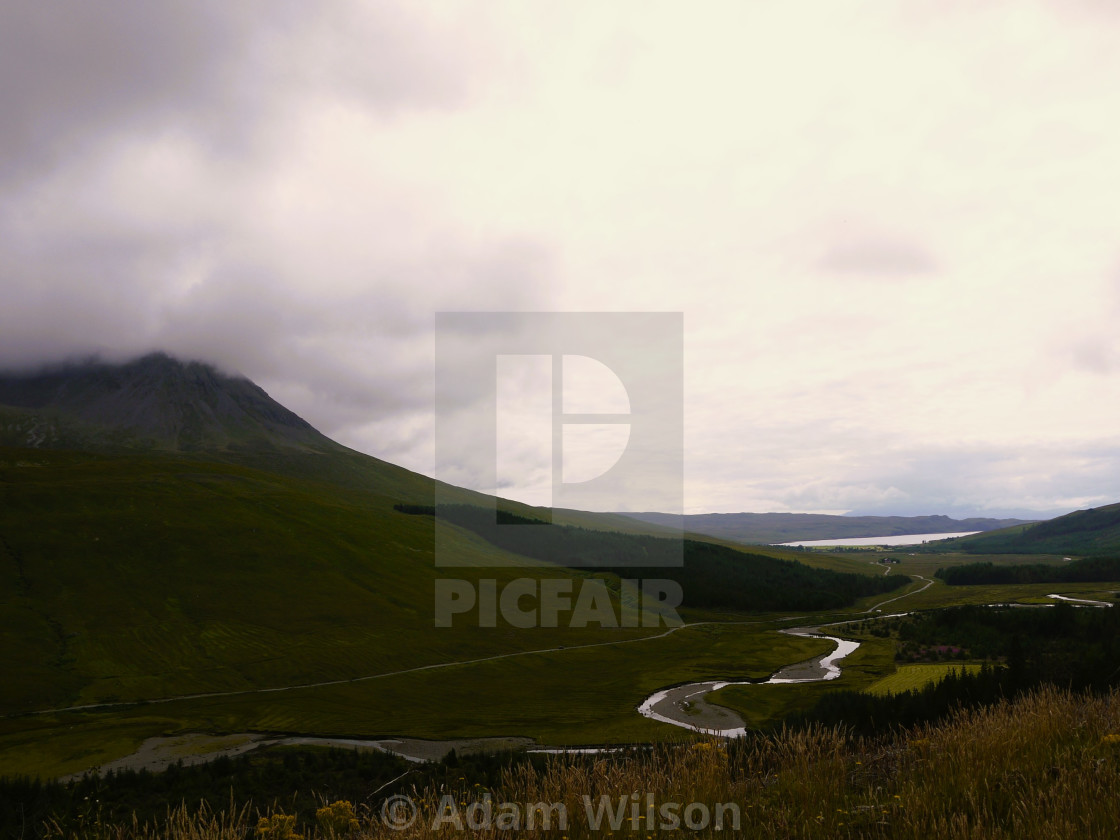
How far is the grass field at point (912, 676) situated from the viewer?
68875 millimetres

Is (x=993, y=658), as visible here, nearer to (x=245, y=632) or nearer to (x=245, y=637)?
(x=245, y=637)

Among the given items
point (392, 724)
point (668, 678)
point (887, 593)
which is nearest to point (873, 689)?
point (668, 678)

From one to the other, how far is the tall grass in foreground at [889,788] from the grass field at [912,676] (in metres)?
64.6

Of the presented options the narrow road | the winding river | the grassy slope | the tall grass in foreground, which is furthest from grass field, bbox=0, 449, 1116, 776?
the tall grass in foreground

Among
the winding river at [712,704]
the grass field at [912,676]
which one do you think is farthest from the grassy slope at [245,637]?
the grass field at [912,676]

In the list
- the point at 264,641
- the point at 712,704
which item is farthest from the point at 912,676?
the point at 264,641

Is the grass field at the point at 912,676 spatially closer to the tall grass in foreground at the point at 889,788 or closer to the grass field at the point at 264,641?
the grass field at the point at 264,641

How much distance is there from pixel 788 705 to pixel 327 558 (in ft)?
308

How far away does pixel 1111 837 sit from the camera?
19.3 feet

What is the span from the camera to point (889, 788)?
8.53 meters

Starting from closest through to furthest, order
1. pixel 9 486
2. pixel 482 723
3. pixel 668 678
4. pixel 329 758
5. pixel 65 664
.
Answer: pixel 329 758 → pixel 482 723 → pixel 65 664 → pixel 668 678 → pixel 9 486

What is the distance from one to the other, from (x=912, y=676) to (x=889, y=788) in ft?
265

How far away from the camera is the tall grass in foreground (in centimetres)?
651

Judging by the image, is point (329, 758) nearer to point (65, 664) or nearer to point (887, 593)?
point (65, 664)
